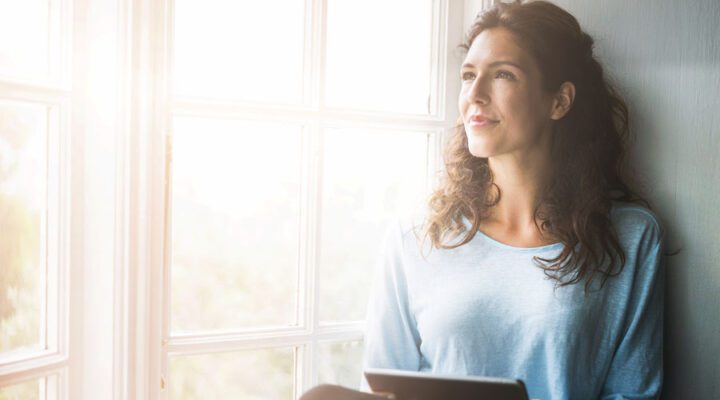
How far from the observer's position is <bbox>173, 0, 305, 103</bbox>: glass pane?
4.68ft

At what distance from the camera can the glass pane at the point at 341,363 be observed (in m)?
1.63

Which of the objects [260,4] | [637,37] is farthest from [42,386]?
[637,37]

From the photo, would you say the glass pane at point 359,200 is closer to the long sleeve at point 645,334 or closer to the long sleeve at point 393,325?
the long sleeve at point 393,325

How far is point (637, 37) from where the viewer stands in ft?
4.59

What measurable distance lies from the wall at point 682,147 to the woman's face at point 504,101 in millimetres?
213

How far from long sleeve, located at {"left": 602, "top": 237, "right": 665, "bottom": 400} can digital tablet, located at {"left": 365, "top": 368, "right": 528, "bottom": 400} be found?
1.62 feet

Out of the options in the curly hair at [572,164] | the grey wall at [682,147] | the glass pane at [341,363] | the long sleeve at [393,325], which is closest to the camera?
the grey wall at [682,147]

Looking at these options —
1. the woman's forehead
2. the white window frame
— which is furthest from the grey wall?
the white window frame

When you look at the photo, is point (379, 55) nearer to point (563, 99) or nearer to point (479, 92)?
point (479, 92)

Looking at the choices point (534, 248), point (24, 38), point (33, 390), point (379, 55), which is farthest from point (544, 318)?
point (24, 38)

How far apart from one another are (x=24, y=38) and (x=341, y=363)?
3.45 ft

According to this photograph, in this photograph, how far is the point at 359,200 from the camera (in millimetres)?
1657

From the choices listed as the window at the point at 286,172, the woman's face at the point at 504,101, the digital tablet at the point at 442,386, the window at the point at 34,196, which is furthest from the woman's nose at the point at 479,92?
the window at the point at 34,196

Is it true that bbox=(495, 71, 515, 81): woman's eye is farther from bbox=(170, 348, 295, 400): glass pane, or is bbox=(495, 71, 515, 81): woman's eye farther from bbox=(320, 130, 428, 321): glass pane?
bbox=(170, 348, 295, 400): glass pane
